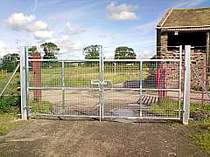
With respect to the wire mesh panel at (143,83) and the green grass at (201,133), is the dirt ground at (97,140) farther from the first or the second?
the wire mesh panel at (143,83)

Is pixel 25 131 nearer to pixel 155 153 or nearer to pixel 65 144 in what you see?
pixel 65 144

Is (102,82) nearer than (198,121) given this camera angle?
No

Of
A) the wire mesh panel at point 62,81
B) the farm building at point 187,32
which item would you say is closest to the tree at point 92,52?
the wire mesh panel at point 62,81

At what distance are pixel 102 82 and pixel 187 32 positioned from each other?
1360 cm

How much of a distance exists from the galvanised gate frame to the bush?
633 mm

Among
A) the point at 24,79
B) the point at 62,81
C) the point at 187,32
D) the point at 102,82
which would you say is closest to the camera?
the point at 102,82

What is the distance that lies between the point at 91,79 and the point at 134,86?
1654mm

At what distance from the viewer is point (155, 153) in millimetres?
7410

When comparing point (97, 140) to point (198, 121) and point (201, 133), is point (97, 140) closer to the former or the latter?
point (201, 133)

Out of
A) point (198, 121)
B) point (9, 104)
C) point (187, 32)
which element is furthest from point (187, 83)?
point (187, 32)

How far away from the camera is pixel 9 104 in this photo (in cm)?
1229

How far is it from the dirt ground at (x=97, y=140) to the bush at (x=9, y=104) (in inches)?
73.0

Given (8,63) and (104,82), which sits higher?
(8,63)

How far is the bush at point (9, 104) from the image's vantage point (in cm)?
1204
